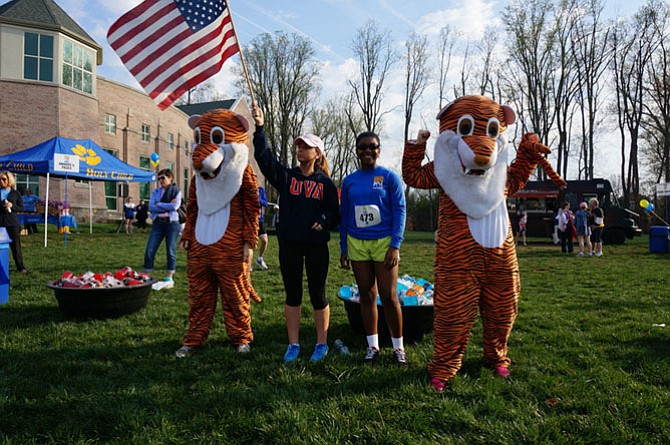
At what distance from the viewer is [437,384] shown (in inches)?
124

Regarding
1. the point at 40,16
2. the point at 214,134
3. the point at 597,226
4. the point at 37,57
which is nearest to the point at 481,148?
the point at 214,134

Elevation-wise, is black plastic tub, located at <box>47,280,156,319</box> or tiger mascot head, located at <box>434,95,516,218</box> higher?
tiger mascot head, located at <box>434,95,516,218</box>

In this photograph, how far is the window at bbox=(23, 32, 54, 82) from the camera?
21672 mm

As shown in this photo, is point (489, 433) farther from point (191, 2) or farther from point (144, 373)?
point (191, 2)

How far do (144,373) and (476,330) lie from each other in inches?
123

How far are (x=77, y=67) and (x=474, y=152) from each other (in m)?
25.7

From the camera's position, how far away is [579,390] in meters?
3.13

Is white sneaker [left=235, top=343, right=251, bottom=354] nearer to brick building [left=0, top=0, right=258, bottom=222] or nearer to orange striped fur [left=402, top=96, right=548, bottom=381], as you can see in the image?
orange striped fur [left=402, top=96, right=548, bottom=381]

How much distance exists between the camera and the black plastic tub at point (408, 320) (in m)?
4.03

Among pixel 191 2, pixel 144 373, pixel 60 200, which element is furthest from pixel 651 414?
pixel 60 200

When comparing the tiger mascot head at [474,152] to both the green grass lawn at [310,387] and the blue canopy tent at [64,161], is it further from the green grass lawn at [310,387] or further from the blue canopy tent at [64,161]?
the blue canopy tent at [64,161]

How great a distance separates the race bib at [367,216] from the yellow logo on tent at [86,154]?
13.1 meters

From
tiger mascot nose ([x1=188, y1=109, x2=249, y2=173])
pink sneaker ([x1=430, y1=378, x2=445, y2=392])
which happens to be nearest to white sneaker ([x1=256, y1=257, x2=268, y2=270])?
tiger mascot nose ([x1=188, y1=109, x2=249, y2=173])

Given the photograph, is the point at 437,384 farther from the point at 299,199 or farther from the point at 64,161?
the point at 64,161
